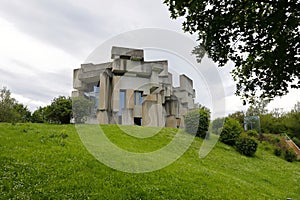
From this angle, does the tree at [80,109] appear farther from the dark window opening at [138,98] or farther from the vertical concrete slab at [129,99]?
the dark window opening at [138,98]

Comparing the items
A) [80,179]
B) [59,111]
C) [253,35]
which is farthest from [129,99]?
[253,35]

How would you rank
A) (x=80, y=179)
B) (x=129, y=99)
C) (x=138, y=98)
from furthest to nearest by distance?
(x=138, y=98), (x=129, y=99), (x=80, y=179)

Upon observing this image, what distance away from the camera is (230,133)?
18.3m

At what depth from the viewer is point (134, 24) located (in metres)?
9.14

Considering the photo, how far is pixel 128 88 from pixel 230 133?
41.9ft

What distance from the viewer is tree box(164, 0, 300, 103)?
477 cm

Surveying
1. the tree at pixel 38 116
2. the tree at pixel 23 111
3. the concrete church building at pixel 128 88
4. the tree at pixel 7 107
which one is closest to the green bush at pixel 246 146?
the concrete church building at pixel 128 88

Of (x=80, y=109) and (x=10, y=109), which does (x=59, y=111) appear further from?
(x=10, y=109)

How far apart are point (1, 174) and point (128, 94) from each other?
20.7 metres

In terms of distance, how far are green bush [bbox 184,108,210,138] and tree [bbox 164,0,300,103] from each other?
1173 cm

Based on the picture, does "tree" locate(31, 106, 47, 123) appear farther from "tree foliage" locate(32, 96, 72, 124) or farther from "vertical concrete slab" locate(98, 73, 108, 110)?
"vertical concrete slab" locate(98, 73, 108, 110)

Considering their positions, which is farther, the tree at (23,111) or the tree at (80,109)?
the tree at (23,111)

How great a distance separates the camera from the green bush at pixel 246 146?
16.6 meters

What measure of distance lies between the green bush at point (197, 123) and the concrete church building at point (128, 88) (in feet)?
24.0
